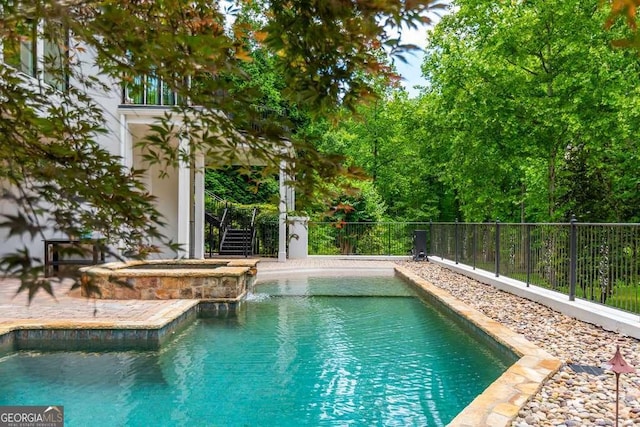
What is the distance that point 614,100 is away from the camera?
10.4 metres

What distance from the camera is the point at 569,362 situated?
3709 mm

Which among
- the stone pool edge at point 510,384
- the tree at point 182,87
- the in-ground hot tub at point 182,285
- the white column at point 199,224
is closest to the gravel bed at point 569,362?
the stone pool edge at point 510,384

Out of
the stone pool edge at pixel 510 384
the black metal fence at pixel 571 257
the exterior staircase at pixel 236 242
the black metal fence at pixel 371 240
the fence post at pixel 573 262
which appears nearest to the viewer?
the stone pool edge at pixel 510 384

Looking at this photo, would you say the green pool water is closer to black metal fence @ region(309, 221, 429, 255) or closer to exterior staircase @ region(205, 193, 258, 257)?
exterior staircase @ region(205, 193, 258, 257)

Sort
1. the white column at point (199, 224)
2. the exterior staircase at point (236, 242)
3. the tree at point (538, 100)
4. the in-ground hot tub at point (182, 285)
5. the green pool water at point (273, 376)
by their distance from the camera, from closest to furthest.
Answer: the green pool water at point (273, 376) < the in-ground hot tub at point (182, 285) < the tree at point (538, 100) < the white column at point (199, 224) < the exterior staircase at point (236, 242)

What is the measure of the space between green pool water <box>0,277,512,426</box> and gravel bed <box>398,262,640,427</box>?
0.59 metres

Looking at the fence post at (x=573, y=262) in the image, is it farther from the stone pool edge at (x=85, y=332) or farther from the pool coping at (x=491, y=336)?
the stone pool edge at (x=85, y=332)

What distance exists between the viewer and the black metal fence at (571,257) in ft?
16.7

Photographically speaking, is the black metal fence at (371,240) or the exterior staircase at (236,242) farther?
the black metal fence at (371,240)

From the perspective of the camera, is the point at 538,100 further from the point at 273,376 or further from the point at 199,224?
the point at 273,376

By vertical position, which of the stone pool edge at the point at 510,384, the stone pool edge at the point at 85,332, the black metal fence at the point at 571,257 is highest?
the black metal fence at the point at 571,257

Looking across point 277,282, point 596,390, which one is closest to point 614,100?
point 277,282

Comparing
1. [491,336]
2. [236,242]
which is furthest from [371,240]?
[491,336]

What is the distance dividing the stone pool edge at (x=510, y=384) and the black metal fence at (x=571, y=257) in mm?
1495
